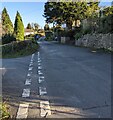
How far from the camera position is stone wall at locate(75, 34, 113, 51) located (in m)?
22.6

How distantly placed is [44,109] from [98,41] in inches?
805

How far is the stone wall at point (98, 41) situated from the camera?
Result: 22.6 meters

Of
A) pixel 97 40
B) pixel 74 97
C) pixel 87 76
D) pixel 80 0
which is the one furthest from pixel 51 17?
pixel 74 97

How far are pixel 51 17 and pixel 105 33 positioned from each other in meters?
29.2

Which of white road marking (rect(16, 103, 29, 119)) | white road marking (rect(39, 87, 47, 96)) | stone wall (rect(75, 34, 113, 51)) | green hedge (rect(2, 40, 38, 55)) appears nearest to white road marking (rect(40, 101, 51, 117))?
white road marking (rect(16, 103, 29, 119))

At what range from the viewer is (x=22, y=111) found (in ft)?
19.8

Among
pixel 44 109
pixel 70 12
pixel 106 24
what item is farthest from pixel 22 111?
pixel 70 12

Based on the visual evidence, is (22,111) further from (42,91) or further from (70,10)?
(70,10)

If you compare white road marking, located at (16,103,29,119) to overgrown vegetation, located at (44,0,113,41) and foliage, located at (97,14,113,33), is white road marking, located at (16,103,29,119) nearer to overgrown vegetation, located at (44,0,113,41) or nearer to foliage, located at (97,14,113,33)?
foliage, located at (97,14,113,33)

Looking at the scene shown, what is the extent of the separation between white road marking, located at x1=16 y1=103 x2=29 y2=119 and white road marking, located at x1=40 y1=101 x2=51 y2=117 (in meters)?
0.31

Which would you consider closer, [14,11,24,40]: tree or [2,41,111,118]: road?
[2,41,111,118]: road

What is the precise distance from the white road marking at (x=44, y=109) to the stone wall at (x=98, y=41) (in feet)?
50.3

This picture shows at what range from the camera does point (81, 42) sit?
33.6 m

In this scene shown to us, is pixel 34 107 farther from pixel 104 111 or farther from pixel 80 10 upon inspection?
pixel 80 10
